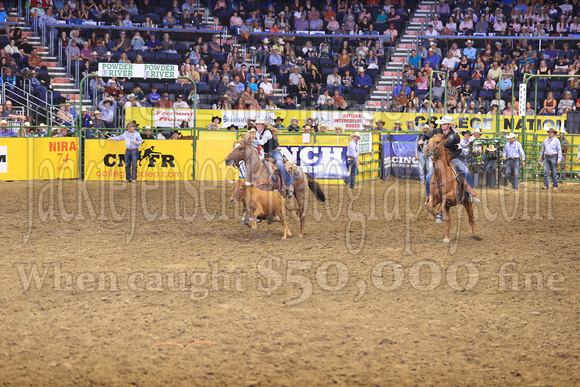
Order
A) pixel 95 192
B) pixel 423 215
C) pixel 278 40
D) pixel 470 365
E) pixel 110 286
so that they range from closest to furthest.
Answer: pixel 470 365, pixel 110 286, pixel 423 215, pixel 95 192, pixel 278 40

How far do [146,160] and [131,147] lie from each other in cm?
122

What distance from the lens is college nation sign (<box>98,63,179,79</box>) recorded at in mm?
19812

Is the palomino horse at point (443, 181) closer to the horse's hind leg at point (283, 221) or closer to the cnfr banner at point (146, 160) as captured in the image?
the horse's hind leg at point (283, 221)

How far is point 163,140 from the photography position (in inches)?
838

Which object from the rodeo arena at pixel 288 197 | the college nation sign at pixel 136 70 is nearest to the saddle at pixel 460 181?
the rodeo arena at pixel 288 197

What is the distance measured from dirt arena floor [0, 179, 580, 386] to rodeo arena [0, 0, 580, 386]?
4 cm

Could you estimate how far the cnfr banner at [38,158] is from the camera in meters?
20.0

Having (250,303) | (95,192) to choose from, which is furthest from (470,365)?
(95,192)

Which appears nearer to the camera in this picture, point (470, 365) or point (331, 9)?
point (470, 365)

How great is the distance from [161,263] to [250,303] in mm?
2494

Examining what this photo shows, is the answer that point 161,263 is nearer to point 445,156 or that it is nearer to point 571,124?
point 445,156

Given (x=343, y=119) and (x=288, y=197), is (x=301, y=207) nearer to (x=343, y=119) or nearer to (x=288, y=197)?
(x=288, y=197)

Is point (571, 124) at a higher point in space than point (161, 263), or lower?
higher

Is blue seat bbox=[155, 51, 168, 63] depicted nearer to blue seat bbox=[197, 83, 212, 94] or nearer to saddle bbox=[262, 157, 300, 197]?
blue seat bbox=[197, 83, 212, 94]
